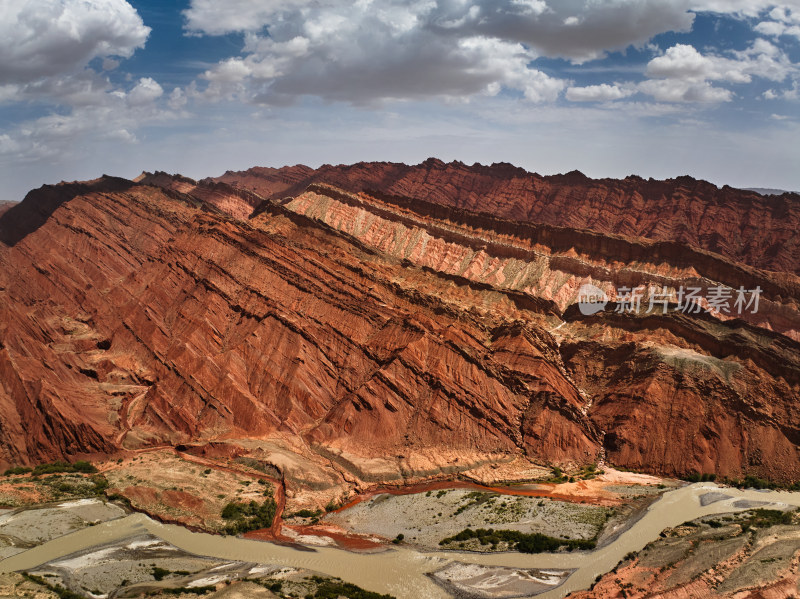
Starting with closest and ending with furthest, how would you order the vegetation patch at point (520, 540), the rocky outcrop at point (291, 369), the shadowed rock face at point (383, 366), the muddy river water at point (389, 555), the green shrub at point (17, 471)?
the muddy river water at point (389, 555) → the vegetation patch at point (520, 540) → the green shrub at point (17, 471) → the shadowed rock face at point (383, 366) → the rocky outcrop at point (291, 369)

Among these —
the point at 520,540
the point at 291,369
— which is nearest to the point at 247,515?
the point at 520,540

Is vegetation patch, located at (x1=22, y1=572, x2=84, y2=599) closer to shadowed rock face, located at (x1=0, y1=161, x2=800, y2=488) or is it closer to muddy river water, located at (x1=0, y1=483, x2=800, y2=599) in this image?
muddy river water, located at (x1=0, y1=483, x2=800, y2=599)

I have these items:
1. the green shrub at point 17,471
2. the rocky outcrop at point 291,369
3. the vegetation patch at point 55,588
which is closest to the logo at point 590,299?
the rocky outcrop at point 291,369

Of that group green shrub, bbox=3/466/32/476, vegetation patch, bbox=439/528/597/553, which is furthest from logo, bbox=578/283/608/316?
green shrub, bbox=3/466/32/476

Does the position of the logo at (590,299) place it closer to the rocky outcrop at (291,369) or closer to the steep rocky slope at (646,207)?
the rocky outcrop at (291,369)

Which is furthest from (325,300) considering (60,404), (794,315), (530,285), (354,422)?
(794,315)

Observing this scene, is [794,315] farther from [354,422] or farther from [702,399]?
[354,422]

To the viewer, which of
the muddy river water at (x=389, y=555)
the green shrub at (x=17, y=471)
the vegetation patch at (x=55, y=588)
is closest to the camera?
the vegetation patch at (x=55, y=588)
